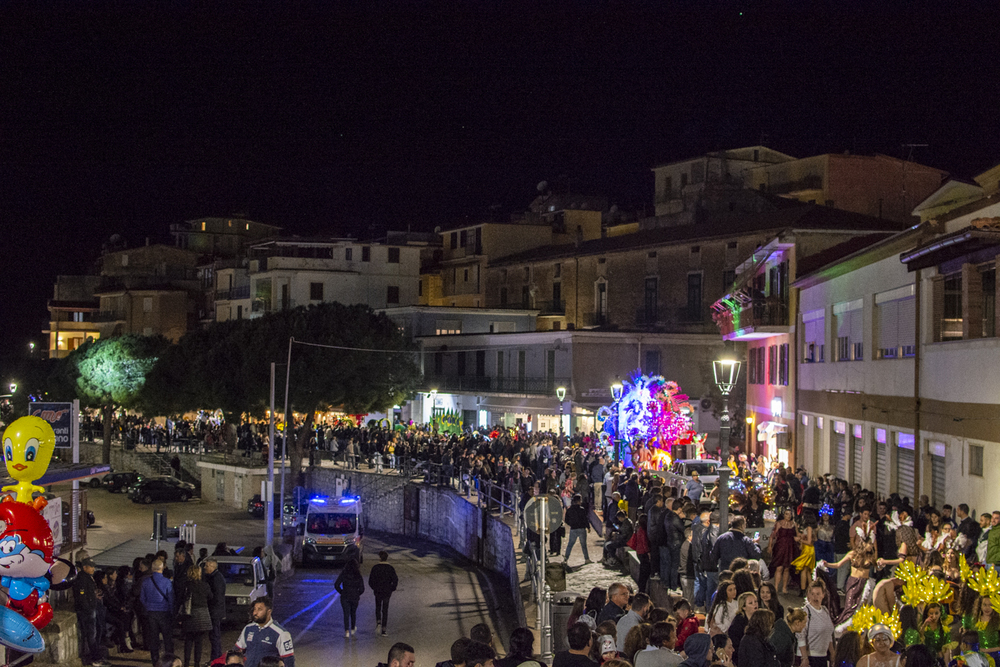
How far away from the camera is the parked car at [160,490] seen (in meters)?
52.0

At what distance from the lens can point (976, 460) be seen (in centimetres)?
1984

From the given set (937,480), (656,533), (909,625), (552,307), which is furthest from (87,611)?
(552,307)

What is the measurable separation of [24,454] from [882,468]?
19.4 metres

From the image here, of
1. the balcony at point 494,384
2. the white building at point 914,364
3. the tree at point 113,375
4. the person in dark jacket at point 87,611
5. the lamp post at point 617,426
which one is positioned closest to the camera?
the person in dark jacket at point 87,611

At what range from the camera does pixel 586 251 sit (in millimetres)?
63531

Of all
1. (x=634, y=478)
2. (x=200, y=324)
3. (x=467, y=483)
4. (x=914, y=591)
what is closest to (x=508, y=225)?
(x=200, y=324)

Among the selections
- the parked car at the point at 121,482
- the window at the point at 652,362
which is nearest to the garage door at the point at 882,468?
the window at the point at 652,362

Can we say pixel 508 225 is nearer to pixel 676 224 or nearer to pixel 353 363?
pixel 676 224

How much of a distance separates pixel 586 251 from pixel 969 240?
4459 centimetres

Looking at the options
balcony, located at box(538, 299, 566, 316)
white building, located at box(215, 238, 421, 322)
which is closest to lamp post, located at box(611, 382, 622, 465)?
balcony, located at box(538, 299, 566, 316)

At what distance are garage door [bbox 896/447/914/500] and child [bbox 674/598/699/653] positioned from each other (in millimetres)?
14213

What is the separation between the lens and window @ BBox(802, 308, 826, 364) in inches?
1228

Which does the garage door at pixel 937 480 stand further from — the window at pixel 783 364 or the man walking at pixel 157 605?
the man walking at pixel 157 605

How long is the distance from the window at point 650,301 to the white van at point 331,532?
28.0m
